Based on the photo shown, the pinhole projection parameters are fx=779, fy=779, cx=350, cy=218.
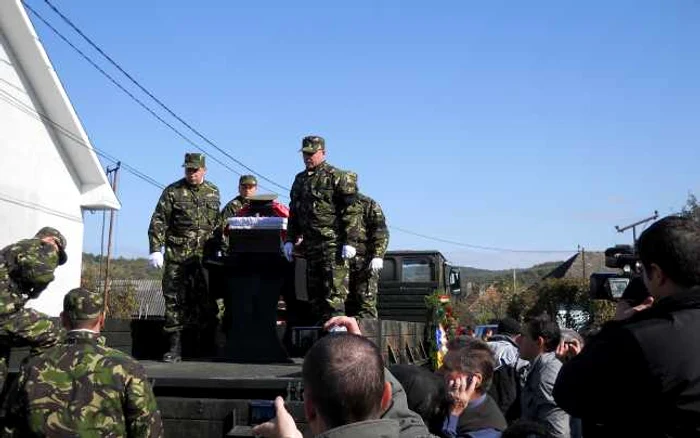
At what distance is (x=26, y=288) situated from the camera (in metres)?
5.16

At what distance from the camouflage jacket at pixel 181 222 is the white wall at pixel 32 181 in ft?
40.4

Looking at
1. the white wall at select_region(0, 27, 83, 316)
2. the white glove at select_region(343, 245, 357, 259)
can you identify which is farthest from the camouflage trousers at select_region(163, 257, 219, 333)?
the white wall at select_region(0, 27, 83, 316)

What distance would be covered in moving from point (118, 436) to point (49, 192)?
18.1 m

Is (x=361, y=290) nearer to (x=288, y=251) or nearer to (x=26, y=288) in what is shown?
(x=288, y=251)

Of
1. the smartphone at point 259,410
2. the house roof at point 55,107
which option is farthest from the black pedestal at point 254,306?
the house roof at point 55,107

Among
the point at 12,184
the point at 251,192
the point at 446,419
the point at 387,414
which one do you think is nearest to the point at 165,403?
the point at 446,419

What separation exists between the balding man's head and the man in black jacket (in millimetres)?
795

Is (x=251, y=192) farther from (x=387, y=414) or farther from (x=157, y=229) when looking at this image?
(x=387, y=414)

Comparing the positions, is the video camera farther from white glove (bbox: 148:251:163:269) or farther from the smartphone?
white glove (bbox: 148:251:163:269)

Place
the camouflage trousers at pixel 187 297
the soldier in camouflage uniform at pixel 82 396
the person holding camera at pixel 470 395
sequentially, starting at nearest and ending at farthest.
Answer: the person holding camera at pixel 470 395, the soldier in camouflage uniform at pixel 82 396, the camouflage trousers at pixel 187 297

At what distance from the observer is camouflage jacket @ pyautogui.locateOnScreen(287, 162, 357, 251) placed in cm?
723

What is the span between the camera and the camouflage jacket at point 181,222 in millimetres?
7520

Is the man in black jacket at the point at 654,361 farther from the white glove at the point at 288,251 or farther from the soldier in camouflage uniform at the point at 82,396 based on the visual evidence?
the white glove at the point at 288,251

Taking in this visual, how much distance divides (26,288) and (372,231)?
3.60m
